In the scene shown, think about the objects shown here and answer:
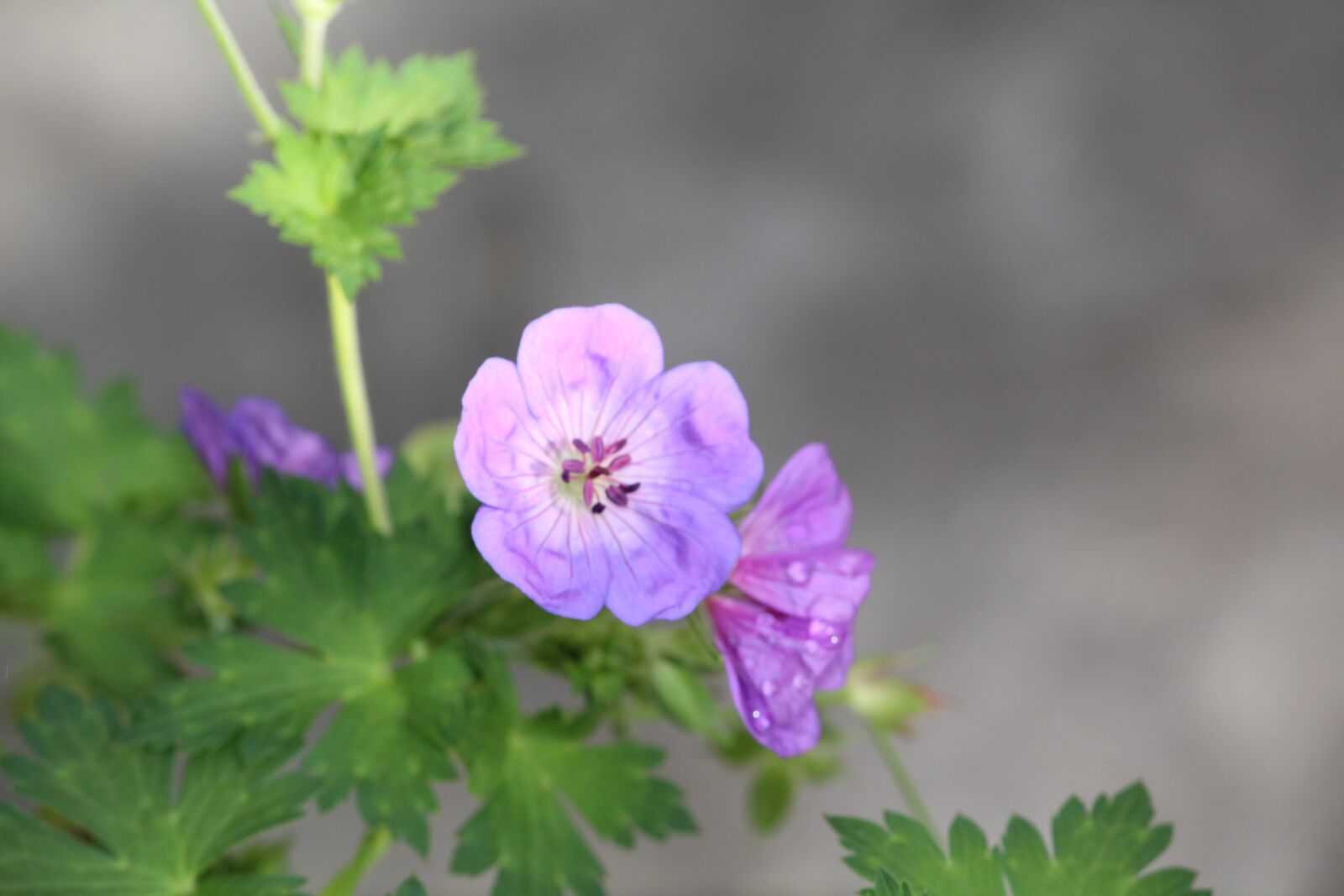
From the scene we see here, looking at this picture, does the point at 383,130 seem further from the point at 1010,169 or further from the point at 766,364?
the point at 1010,169

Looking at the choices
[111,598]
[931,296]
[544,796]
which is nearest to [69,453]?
[111,598]

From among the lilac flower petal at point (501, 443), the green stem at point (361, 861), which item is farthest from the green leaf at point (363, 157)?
the green stem at point (361, 861)

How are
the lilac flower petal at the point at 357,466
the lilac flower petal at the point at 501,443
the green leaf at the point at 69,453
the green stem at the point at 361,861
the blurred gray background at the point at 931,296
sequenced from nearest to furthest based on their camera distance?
1. the lilac flower petal at the point at 501,443
2. the green stem at the point at 361,861
3. the lilac flower petal at the point at 357,466
4. the green leaf at the point at 69,453
5. the blurred gray background at the point at 931,296

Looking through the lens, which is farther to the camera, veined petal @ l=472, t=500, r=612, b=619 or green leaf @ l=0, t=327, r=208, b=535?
green leaf @ l=0, t=327, r=208, b=535

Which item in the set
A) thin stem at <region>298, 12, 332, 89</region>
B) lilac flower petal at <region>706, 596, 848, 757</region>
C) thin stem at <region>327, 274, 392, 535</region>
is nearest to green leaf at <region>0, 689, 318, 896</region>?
thin stem at <region>327, 274, 392, 535</region>

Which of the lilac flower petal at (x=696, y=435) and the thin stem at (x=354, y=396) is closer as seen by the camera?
the lilac flower petal at (x=696, y=435)

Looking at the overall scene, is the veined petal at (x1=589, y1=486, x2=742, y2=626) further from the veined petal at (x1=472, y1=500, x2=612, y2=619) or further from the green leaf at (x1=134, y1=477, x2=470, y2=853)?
the green leaf at (x1=134, y1=477, x2=470, y2=853)

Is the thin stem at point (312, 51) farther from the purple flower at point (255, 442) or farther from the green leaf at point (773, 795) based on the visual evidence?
the green leaf at point (773, 795)

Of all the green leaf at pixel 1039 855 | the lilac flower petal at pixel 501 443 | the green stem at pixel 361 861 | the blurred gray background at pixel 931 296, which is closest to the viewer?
the lilac flower petal at pixel 501 443
